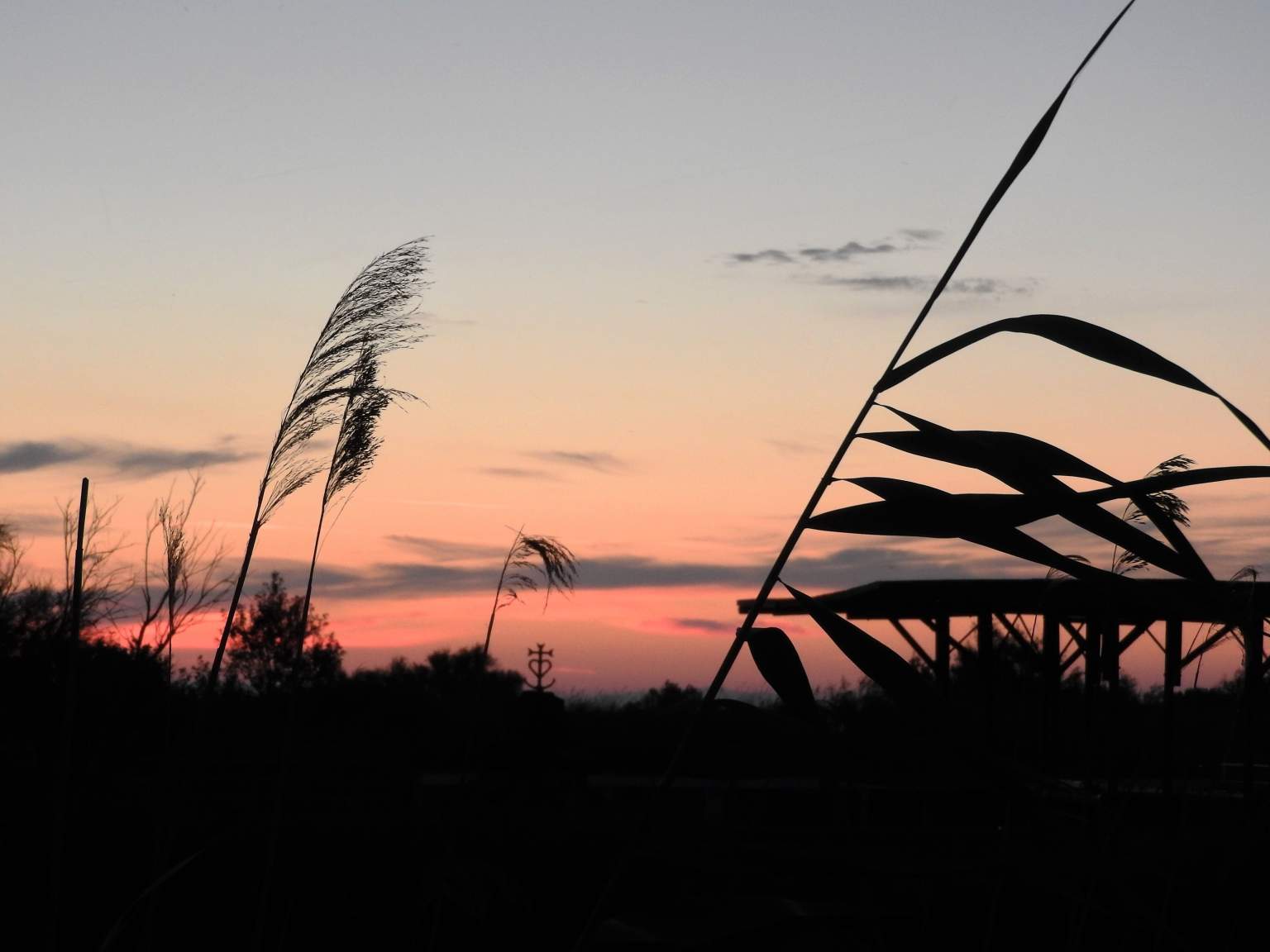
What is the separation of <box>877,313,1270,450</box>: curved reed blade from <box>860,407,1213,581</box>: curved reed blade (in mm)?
62

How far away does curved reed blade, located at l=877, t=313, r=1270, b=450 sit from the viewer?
114 centimetres

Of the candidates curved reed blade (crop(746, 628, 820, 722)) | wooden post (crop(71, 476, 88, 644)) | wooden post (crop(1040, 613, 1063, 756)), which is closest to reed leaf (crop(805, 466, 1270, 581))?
curved reed blade (crop(746, 628, 820, 722))

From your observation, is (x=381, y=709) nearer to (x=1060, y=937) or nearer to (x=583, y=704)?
(x=583, y=704)

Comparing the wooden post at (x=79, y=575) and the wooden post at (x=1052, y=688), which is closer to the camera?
the wooden post at (x=79, y=575)

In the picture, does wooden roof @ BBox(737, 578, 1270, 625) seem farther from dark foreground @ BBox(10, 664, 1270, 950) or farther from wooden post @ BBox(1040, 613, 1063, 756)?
dark foreground @ BBox(10, 664, 1270, 950)

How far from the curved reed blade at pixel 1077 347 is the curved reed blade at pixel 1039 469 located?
0.20ft

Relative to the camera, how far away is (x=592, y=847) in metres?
6.11

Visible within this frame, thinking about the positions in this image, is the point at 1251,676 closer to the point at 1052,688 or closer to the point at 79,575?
the point at 79,575

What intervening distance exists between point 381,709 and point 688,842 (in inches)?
936

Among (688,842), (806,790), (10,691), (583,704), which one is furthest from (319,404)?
(583,704)

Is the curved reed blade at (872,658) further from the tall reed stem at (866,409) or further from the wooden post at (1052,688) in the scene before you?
the wooden post at (1052,688)

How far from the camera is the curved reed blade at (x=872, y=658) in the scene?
1.18 meters

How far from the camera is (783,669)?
129cm

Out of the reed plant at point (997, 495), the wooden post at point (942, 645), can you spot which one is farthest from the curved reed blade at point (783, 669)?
the wooden post at point (942, 645)
